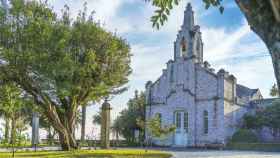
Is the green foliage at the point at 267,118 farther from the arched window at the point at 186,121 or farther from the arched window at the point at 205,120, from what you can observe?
the arched window at the point at 186,121

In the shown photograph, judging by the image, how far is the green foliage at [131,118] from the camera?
5291cm

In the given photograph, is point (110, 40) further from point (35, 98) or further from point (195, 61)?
point (195, 61)

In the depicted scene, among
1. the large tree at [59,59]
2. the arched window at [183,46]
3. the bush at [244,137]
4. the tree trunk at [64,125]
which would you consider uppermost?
the arched window at [183,46]

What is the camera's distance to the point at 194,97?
48.1m

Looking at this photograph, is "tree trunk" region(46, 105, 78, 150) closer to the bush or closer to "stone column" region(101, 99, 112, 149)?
"stone column" region(101, 99, 112, 149)

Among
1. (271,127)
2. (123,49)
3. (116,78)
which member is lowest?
(271,127)

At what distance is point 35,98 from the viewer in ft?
89.2

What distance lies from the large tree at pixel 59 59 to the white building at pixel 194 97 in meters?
18.6

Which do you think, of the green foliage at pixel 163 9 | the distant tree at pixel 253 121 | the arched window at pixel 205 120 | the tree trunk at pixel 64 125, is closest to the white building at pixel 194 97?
the arched window at pixel 205 120

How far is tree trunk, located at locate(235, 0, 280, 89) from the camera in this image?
2.65m

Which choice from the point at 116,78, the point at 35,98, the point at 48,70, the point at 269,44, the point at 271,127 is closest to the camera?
the point at 269,44

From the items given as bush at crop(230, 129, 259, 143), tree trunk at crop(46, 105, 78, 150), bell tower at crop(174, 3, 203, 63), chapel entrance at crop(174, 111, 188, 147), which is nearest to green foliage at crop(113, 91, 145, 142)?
chapel entrance at crop(174, 111, 188, 147)

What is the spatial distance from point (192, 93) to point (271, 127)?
9516 mm

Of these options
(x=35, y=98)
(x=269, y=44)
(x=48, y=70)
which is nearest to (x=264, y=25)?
(x=269, y=44)
